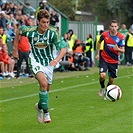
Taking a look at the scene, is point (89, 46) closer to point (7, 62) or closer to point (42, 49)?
point (7, 62)

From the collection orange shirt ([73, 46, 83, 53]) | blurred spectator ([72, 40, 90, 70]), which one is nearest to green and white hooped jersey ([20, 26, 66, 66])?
blurred spectator ([72, 40, 90, 70])

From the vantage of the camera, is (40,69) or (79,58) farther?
(79,58)

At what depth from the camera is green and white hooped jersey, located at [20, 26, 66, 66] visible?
11430 mm

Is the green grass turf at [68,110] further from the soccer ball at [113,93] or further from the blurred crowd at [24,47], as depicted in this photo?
the blurred crowd at [24,47]

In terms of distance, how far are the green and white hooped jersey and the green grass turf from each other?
123 centimetres

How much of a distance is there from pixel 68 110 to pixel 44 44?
8.04ft

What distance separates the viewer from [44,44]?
11.4 m

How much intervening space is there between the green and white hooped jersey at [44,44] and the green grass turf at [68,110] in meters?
1.23

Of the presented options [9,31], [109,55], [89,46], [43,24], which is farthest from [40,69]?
[89,46]

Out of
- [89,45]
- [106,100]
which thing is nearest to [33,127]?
[106,100]

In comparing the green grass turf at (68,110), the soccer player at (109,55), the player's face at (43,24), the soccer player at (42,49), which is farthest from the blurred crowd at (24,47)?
the player's face at (43,24)

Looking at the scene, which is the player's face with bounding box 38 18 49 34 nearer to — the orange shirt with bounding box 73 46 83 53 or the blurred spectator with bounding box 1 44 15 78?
the blurred spectator with bounding box 1 44 15 78

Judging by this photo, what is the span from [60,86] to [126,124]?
9.23 meters

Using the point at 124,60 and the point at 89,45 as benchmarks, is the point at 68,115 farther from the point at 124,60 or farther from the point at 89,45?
the point at 124,60
